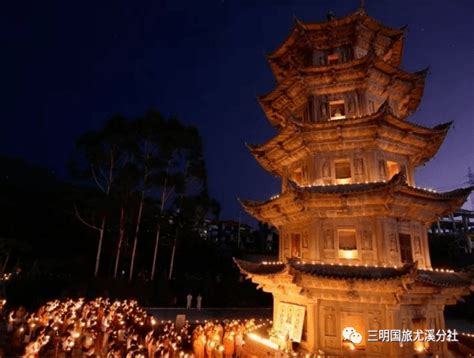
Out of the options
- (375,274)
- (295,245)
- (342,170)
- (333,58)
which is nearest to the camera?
(375,274)

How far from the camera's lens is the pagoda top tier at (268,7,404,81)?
1653 cm

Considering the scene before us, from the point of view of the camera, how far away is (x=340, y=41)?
56.5 feet

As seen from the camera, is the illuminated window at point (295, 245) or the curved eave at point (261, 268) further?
the illuminated window at point (295, 245)

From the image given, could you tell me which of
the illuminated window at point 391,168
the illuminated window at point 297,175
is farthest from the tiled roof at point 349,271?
the illuminated window at point 391,168

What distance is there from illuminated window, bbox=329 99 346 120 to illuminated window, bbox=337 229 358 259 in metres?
5.82

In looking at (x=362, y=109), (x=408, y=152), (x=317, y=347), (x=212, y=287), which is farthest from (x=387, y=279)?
(x=212, y=287)

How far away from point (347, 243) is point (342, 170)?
11.5ft

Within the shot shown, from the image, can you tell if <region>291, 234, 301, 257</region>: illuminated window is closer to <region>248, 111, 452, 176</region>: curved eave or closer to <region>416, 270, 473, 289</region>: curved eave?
<region>248, 111, 452, 176</region>: curved eave

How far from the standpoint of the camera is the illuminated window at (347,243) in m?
13.8

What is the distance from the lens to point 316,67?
1589cm

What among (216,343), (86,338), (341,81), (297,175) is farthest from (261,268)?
(341,81)

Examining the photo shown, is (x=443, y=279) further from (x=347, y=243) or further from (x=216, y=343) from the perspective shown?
(x=216, y=343)

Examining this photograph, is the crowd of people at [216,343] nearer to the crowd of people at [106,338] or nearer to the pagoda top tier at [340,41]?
the crowd of people at [106,338]

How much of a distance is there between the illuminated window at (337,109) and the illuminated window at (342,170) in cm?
249
